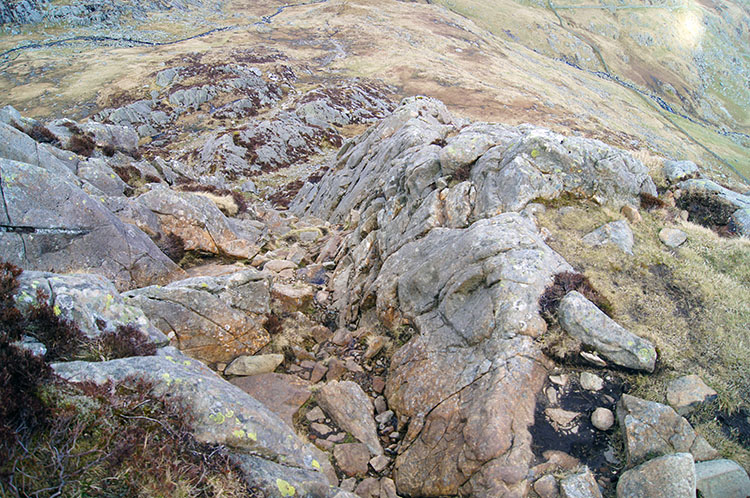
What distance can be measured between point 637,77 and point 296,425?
20959cm

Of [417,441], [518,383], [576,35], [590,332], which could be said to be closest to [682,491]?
[518,383]

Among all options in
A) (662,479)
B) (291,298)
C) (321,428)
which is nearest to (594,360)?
(662,479)

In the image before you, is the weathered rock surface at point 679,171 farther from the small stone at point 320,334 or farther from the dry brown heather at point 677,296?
the small stone at point 320,334

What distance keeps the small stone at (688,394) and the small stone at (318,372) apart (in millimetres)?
8786

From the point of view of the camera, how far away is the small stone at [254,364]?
10.6 meters

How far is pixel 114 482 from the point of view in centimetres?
462

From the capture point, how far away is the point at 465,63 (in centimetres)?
12294

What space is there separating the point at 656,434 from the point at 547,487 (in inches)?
103

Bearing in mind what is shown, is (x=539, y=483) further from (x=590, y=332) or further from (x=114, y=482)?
(x=114, y=482)

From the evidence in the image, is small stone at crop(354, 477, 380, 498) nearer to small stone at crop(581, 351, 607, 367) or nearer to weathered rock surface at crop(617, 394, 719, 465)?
weathered rock surface at crop(617, 394, 719, 465)

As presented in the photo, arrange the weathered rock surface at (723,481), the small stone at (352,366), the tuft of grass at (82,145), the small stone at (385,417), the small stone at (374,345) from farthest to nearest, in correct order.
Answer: the tuft of grass at (82,145) < the small stone at (374,345) < the small stone at (352,366) < the small stone at (385,417) < the weathered rock surface at (723,481)

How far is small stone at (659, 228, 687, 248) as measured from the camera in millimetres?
13587

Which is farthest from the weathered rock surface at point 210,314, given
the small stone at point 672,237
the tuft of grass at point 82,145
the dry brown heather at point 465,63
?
Answer: the dry brown heather at point 465,63

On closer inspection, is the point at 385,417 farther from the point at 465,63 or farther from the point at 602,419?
the point at 465,63
